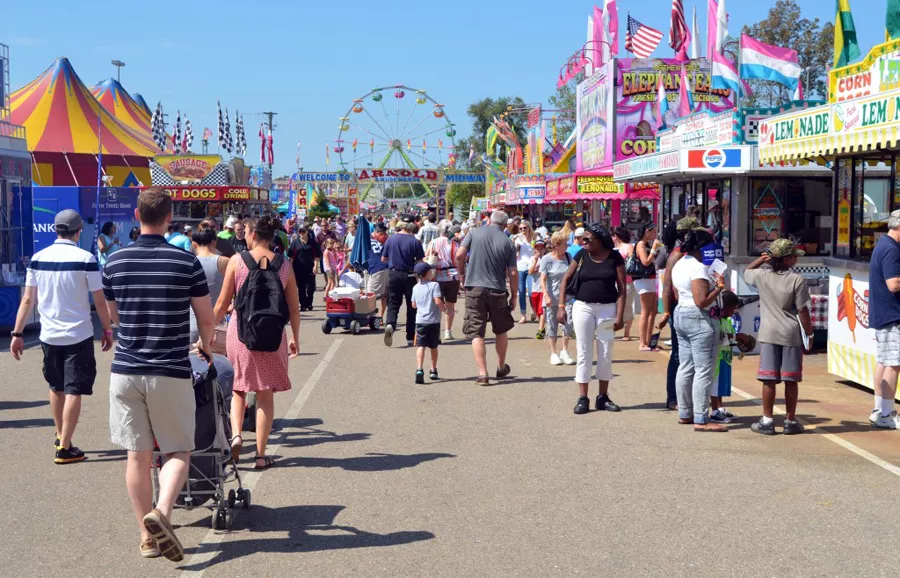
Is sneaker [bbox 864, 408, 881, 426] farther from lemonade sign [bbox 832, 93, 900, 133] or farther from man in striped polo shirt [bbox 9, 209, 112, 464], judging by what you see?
man in striped polo shirt [bbox 9, 209, 112, 464]

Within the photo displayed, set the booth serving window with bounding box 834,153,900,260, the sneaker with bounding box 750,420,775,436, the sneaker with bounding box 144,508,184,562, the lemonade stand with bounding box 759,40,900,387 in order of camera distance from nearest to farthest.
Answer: the sneaker with bounding box 144,508,184,562, the sneaker with bounding box 750,420,775,436, the lemonade stand with bounding box 759,40,900,387, the booth serving window with bounding box 834,153,900,260

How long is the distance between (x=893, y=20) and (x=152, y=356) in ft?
26.0

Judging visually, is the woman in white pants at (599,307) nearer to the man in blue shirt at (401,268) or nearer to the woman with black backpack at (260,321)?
the woman with black backpack at (260,321)

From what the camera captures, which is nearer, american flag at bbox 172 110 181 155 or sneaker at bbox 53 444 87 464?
sneaker at bbox 53 444 87 464

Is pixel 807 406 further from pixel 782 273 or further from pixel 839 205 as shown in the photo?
pixel 839 205

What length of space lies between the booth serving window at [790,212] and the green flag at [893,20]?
4287 mm

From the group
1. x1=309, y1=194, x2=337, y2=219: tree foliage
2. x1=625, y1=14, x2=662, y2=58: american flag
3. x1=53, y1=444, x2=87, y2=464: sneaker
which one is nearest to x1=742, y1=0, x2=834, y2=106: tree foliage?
x1=625, y1=14, x2=662, y2=58: american flag

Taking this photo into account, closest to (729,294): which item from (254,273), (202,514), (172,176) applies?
(254,273)

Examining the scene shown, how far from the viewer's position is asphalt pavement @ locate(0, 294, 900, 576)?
5074mm

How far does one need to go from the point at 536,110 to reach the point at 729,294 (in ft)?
133

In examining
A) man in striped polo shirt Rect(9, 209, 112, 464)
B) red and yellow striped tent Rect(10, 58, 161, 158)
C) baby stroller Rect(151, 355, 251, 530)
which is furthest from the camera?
red and yellow striped tent Rect(10, 58, 161, 158)

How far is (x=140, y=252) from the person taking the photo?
502 centimetres

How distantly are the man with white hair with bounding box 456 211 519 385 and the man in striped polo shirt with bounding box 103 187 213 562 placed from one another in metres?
5.55

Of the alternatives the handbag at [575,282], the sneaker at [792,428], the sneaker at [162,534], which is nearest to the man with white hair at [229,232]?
the handbag at [575,282]
